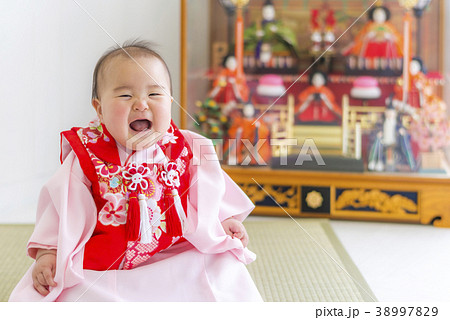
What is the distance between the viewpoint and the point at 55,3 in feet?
2.87

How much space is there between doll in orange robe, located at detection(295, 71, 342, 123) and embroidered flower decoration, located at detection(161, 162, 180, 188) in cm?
109

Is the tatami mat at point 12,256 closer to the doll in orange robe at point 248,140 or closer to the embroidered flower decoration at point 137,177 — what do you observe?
the embroidered flower decoration at point 137,177

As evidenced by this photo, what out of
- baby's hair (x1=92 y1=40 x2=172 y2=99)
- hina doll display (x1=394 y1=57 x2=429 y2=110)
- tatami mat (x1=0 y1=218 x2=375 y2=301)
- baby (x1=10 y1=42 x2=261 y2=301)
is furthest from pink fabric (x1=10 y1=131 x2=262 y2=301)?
hina doll display (x1=394 y1=57 x2=429 y2=110)

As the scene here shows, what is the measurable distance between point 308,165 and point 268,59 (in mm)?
397

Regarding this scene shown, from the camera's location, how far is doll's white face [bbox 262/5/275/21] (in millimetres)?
1804

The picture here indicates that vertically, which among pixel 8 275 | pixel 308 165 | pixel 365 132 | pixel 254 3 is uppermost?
pixel 254 3

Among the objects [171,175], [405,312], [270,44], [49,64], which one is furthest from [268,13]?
[405,312]

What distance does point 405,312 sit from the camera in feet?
2.50

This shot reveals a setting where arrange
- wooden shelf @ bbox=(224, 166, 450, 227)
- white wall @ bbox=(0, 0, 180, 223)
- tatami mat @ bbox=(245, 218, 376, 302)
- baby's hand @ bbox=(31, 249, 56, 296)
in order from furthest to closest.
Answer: wooden shelf @ bbox=(224, 166, 450, 227), tatami mat @ bbox=(245, 218, 376, 302), white wall @ bbox=(0, 0, 180, 223), baby's hand @ bbox=(31, 249, 56, 296)

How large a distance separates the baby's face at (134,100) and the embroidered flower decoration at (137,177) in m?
0.03

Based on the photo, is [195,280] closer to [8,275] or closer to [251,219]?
[8,275]

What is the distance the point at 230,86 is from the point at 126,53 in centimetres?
109

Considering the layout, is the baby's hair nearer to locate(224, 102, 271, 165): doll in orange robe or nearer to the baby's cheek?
the baby's cheek

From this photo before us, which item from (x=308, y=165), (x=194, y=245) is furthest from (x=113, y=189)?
(x=308, y=165)
